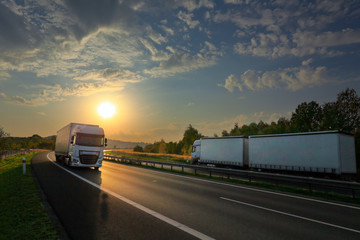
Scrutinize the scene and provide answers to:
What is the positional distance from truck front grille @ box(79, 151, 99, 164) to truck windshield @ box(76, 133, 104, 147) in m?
0.80

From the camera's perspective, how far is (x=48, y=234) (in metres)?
4.73

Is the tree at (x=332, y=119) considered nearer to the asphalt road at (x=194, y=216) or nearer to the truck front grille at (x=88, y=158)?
the asphalt road at (x=194, y=216)

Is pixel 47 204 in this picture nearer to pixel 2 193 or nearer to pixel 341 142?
pixel 2 193

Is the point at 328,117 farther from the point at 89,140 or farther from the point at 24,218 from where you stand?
the point at 24,218

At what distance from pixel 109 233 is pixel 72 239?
0.72 metres

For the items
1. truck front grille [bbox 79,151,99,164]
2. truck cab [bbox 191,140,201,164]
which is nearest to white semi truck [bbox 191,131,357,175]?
truck cab [bbox 191,140,201,164]

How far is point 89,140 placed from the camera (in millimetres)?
18938

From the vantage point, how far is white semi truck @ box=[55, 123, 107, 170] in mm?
18234

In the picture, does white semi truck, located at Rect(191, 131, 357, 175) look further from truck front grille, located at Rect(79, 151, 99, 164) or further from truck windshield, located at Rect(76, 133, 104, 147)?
truck front grille, located at Rect(79, 151, 99, 164)

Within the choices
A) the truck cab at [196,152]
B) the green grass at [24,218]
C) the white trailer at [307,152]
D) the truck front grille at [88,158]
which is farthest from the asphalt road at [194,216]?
the truck cab at [196,152]

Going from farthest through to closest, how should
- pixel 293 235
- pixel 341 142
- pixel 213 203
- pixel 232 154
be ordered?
1. pixel 232 154
2. pixel 341 142
3. pixel 213 203
4. pixel 293 235

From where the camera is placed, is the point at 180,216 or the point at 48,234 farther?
the point at 180,216

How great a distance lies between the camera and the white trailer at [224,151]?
73.9ft

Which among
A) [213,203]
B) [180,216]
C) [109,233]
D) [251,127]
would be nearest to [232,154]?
[213,203]
